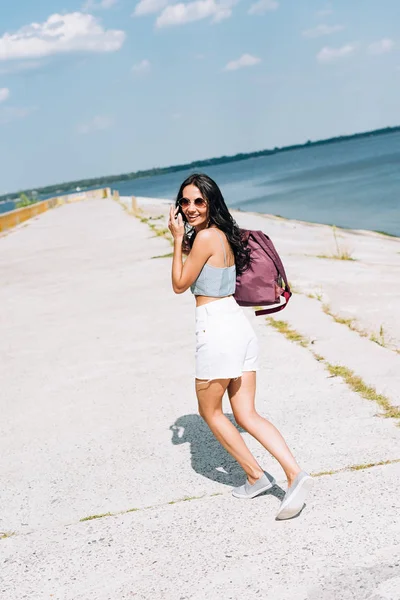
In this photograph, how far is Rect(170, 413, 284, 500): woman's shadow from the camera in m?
4.30

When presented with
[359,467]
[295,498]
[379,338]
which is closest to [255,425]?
[295,498]

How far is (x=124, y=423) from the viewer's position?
5.45 m

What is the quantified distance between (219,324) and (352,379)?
6.86 feet

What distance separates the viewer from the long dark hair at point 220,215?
388 cm

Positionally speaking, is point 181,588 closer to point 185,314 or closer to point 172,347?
point 172,347

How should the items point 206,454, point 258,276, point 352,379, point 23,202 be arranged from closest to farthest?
point 258,276
point 206,454
point 352,379
point 23,202

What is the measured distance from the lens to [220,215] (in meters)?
3.92

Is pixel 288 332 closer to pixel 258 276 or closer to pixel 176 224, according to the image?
pixel 258 276

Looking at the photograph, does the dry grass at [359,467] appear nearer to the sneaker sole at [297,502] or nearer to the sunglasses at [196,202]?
the sneaker sole at [297,502]

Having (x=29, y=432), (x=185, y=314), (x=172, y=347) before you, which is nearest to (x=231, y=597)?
(x=29, y=432)

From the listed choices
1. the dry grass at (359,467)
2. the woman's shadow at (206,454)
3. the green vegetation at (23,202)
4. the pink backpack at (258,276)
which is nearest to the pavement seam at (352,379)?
the dry grass at (359,467)

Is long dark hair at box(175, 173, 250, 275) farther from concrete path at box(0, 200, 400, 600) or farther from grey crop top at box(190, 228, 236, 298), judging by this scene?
concrete path at box(0, 200, 400, 600)

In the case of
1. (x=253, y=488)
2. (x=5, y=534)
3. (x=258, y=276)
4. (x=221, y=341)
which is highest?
(x=258, y=276)

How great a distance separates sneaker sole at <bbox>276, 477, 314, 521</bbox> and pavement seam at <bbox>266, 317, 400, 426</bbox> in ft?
4.04
